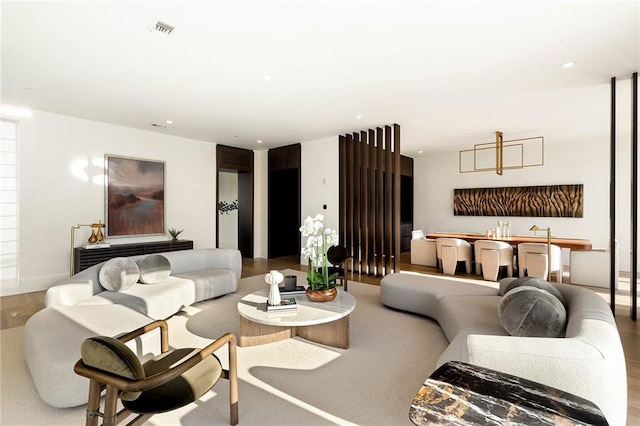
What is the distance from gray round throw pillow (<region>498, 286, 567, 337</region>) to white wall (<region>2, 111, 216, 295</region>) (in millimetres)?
6296

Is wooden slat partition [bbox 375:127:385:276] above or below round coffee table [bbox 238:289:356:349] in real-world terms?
above

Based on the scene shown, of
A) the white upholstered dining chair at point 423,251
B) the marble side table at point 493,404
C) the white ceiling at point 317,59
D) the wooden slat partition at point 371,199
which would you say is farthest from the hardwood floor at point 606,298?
the white ceiling at point 317,59

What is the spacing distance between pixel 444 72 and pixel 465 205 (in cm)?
590

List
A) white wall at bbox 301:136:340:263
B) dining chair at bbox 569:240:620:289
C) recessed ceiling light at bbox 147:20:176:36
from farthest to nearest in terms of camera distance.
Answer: white wall at bbox 301:136:340:263, dining chair at bbox 569:240:620:289, recessed ceiling light at bbox 147:20:176:36

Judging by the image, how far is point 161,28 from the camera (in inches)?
102

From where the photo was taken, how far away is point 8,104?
4539 millimetres

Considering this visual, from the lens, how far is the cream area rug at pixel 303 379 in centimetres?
194

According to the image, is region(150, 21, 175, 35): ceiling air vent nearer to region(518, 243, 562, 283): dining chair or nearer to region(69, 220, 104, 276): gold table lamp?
region(69, 220, 104, 276): gold table lamp

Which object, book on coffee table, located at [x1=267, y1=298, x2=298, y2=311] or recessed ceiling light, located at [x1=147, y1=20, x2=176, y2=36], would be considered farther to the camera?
book on coffee table, located at [x1=267, y1=298, x2=298, y2=311]

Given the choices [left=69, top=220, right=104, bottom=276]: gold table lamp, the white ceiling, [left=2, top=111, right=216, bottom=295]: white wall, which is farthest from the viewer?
[left=69, top=220, right=104, bottom=276]: gold table lamp

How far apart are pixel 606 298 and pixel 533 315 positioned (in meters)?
3.73

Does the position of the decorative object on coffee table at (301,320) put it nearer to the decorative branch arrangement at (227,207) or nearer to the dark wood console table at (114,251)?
the dark wood console table at (114,251)

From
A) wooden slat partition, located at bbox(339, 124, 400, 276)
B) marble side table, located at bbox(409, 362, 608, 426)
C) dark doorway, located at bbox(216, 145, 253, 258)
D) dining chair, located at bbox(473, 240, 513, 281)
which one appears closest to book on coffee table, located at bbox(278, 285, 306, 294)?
marble side table, located at bbox(409, 362, 608, 426)

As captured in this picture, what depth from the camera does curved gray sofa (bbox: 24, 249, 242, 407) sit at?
1970 millimetres
